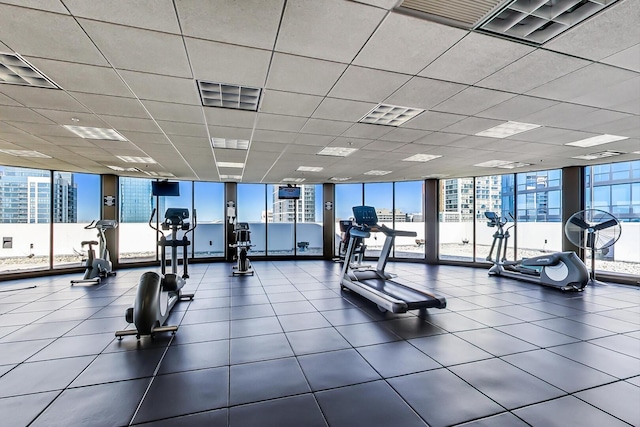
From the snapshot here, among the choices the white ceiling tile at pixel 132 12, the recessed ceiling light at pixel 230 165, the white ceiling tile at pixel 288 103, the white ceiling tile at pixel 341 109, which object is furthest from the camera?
the recessed ceiling light at pixel 230 165

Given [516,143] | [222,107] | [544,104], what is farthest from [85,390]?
[516,143]

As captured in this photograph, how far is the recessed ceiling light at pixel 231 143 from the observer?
16.4ft

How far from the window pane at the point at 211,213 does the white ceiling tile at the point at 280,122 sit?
6.35m

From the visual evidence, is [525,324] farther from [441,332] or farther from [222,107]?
[222,107]

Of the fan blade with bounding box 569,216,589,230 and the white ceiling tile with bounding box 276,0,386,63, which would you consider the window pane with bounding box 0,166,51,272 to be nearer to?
the white ceiling tile with bounding box 276,0,386,63

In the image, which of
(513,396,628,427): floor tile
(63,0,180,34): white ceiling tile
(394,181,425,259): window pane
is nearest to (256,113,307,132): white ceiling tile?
(63,0,180,34): white ceiling tile

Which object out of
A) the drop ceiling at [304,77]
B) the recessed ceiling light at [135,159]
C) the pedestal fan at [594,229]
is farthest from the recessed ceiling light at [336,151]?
the pedestal fan at [594,229]

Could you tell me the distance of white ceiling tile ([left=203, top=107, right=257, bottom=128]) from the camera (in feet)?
12.0

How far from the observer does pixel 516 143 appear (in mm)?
5098

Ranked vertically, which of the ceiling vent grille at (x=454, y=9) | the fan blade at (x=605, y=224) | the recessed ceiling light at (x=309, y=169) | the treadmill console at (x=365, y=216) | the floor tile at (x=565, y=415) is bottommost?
the floor tile at (x=565, y=415)

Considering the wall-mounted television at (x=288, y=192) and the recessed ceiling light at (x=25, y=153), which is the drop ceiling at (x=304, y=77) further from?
the wall-mounted television at (x=288, y=192)

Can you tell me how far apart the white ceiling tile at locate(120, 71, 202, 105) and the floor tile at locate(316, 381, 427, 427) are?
10.4 feet

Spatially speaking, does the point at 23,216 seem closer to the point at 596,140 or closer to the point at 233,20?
the point at 233,20

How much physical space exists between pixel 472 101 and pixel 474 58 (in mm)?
988
